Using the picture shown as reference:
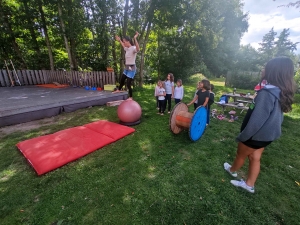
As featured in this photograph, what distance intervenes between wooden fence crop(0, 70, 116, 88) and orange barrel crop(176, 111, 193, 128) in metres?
6.20

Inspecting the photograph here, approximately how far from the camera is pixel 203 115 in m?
3.90

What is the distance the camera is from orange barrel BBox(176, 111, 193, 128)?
3.94m

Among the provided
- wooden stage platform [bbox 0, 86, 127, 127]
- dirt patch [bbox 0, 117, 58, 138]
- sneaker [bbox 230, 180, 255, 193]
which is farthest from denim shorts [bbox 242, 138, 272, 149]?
wooden stage platform [bbox 0, 86, 127, 127]

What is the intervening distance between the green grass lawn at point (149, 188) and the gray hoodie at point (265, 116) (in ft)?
3.60

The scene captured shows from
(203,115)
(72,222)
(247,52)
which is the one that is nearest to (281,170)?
(203,115)

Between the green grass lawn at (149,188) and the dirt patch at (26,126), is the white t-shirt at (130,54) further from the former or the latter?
the dirt patch at (26,126)

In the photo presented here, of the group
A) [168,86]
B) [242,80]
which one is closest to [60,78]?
[168,86]

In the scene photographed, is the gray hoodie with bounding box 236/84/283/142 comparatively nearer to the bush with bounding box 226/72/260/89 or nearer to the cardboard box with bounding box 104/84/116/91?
the cardboard box with bounding box 104/84/116/91

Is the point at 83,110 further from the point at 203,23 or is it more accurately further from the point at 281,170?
the point at 203,23

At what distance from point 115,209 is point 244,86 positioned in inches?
701

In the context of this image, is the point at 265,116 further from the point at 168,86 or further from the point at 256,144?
the point at 168,86

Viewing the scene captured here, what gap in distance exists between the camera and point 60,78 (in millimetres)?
10641

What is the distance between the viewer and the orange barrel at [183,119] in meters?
3.94

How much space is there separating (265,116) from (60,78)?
39.1ft
